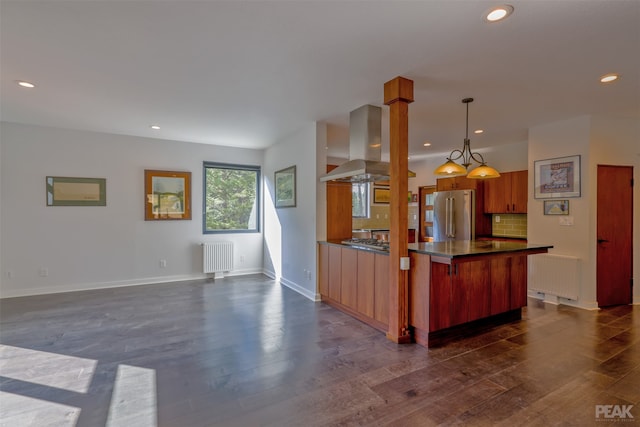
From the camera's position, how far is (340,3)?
Result: 1.94 metres

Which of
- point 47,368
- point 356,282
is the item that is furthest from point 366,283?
point 47,368

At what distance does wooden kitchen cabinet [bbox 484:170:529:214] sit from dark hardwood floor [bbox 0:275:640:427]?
6.59ft

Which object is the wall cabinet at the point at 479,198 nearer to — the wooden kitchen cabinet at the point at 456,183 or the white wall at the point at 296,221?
the wooden kitchen cabinet at the point at 456,183

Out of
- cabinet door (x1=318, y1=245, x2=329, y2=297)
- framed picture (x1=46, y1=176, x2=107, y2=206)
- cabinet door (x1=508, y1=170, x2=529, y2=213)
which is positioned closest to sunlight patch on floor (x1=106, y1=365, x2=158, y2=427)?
cabinet door (x1=318, y1=245, x2=329, y2=297)

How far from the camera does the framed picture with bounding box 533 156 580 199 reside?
13.8 ft

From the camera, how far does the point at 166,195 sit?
18.5 ft

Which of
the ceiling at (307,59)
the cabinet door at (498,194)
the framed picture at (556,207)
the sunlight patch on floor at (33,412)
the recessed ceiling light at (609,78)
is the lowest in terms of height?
the sunlight patch on floor at (33,412)

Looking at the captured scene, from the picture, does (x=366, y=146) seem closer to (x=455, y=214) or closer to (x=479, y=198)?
(x=455, y=214)

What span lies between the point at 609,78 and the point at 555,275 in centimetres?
265

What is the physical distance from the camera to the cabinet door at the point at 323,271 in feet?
14.4

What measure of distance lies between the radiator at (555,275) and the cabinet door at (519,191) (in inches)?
41.8

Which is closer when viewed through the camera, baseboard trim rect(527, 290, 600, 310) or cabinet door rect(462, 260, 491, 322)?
cabinet door rect(462, 260, 491, 322)

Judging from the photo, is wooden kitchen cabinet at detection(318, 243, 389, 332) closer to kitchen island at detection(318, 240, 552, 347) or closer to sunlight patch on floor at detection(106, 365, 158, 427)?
kitchen island at detection(318, 240, 552, 347)

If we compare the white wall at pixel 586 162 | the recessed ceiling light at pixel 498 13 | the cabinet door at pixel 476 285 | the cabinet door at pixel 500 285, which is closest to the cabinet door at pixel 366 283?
the cabinet door at pixel 476 285
